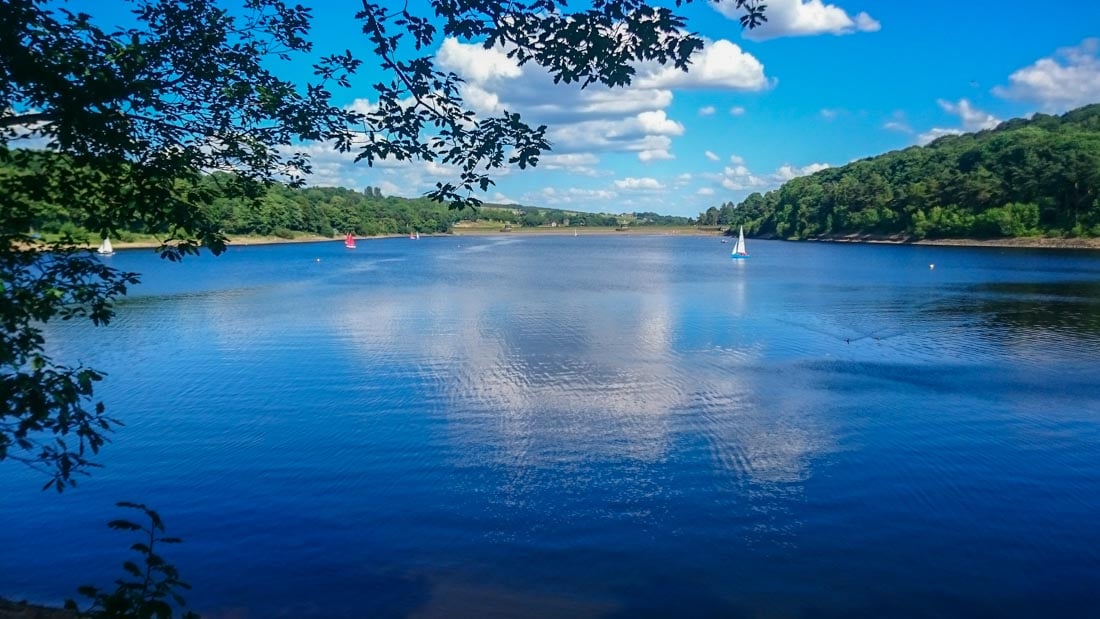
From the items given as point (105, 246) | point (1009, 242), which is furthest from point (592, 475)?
point (1009, 242)

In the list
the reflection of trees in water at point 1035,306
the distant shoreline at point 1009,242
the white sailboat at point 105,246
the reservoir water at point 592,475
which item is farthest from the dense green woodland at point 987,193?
the white sailboat at point 105,246

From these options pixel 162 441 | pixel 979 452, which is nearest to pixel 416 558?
pixel 162 441

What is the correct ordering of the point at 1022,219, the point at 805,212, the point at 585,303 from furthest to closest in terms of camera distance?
the point at 805,212 → the point at 1022,219 → the point at 585,303

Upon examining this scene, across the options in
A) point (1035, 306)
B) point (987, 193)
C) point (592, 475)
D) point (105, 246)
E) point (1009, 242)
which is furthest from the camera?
point (987, 193)

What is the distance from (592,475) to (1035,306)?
38142mm

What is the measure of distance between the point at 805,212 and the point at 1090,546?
19188cm

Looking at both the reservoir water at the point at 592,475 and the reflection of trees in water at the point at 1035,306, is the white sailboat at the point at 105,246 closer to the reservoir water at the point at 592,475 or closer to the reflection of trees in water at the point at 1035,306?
A: the reservoir water at the point at 592,475

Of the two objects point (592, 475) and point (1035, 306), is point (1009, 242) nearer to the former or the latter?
point (1035, 306)

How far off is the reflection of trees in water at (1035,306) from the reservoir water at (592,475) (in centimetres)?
217

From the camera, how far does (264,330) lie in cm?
3338

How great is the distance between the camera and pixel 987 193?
425 ft

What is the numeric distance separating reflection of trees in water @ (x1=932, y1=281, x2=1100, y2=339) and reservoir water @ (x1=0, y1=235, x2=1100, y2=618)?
2.17 m

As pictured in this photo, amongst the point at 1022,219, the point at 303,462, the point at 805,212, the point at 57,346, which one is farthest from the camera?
the point at 805,212

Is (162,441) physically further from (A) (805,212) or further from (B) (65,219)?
(A) (805,212)
